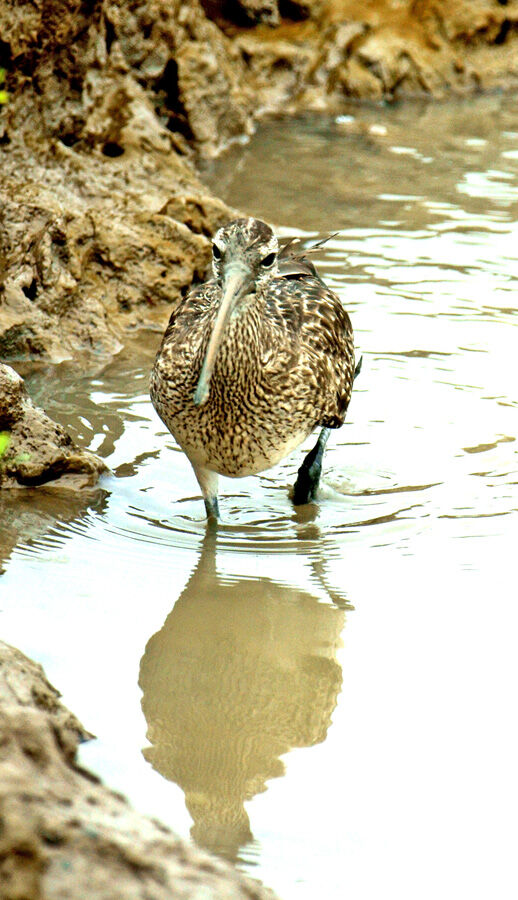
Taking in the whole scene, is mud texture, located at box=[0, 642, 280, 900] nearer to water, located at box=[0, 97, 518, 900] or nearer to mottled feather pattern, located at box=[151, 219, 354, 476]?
water, located at box=[0, 97, 518, 900]

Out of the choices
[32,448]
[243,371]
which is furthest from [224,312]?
[32,448]

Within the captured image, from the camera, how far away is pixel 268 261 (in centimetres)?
494

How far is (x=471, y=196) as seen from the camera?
1064 centimetres

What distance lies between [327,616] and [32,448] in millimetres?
1728

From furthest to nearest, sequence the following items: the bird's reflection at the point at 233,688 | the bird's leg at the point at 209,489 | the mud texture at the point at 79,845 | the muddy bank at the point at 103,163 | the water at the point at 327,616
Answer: the muddy bank at the point at 103,163 → the bird's leg at the point at 209,489 → the bird's reflection at the point at 233,688 → the water at the point at 327,616 → the mud texture at the point at 79,845

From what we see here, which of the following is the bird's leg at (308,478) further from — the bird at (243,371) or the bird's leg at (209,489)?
the bird's leg at (209,489)

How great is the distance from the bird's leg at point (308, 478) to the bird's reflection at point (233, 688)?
76 centimetres

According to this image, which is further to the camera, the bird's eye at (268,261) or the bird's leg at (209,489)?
the bird's leg at (209,489)

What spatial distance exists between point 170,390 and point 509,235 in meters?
5.08

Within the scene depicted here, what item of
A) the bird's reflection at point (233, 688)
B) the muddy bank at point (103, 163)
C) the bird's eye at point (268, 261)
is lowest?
the bird's reflection at point (233, 688)

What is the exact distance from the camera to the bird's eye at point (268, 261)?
4.88m

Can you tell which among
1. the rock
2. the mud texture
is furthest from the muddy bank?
the mud texture

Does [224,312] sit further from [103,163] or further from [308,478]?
[103,163]

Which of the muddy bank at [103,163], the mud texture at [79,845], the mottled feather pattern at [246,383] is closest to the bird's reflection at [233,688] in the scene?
the mottled feather pattern at [246,383]
